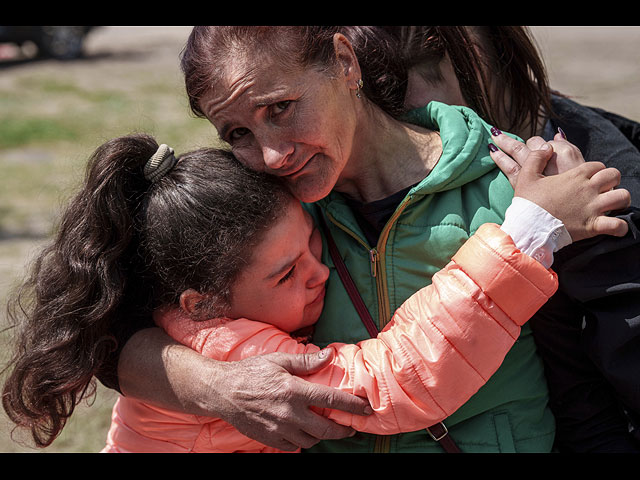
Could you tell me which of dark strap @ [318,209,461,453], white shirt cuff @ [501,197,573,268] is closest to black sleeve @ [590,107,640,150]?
white shirt cuff @ [501,197,573,268]

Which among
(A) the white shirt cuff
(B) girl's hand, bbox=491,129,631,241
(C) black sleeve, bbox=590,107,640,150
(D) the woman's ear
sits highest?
(D) the woman's ear

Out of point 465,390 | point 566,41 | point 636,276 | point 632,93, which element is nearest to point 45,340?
point 465,390

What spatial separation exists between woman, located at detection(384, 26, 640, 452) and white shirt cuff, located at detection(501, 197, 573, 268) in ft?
0.51

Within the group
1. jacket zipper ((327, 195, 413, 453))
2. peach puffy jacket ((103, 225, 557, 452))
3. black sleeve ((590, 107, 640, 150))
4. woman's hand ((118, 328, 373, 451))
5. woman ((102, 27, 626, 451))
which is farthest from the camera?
black sleeve ((590, 107, 640, 150))

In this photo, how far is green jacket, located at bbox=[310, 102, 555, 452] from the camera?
94.3 inches

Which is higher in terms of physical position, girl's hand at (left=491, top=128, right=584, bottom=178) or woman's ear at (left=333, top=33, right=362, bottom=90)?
woman's ear at (left=333, top=33, right=362, bottom=90)

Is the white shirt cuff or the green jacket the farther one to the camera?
Answer: the green jacket

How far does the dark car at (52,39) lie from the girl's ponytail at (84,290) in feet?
49.2

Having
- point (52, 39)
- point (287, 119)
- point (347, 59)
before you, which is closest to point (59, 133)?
point (52, 39)

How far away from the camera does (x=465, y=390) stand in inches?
85.6

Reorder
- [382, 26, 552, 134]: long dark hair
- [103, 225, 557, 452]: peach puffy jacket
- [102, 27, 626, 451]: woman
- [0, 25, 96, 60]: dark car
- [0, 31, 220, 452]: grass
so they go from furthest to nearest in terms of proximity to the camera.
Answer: [0, 25, 96, 60]: dark car → [0, 31, 220, 452]: grass → [382, 26, 552, 134]: long dark hair → [102, 27, 626, 451]: woman → [103, 225, 557, 452]: peach puffy jacket

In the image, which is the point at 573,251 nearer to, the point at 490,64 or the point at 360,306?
the point at 360,306

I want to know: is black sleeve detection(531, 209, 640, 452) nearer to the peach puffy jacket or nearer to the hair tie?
Answer: the peach puffy jacket

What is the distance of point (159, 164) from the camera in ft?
8.33
